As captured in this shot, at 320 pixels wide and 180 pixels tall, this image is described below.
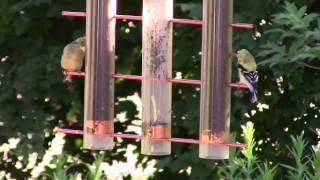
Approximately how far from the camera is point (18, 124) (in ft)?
17.4

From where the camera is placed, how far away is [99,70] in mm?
3475

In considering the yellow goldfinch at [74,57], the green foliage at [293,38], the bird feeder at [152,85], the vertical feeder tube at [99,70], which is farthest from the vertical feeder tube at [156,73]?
the green foliage at [293,38]

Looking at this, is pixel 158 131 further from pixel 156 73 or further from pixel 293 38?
pixel 293 38

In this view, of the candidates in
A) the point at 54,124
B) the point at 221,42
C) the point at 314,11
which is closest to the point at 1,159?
the point at 54,124

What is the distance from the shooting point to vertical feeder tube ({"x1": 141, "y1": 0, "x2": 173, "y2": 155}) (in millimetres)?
3463

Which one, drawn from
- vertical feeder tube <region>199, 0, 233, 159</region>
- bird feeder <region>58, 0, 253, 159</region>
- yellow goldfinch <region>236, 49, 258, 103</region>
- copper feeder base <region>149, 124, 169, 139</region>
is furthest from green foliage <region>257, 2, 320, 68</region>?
copper feeder base <region>149, 124, 169, 139</region>

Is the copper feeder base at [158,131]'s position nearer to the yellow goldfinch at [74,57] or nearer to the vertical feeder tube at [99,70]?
the vertical feeder tube at [99,70]

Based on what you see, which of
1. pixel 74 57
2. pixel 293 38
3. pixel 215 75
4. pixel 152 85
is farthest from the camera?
pixel 293 38

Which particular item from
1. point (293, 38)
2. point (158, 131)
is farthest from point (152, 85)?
point (293, 38)

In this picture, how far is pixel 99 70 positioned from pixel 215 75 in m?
0.46

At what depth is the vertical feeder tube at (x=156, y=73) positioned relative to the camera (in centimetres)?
346

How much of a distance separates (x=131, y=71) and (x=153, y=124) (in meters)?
2.15

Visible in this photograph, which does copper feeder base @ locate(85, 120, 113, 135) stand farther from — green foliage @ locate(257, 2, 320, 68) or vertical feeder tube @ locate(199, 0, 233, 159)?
green foliage @ locate(257, 2, 320, 68)

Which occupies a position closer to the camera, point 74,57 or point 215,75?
point 215,75
